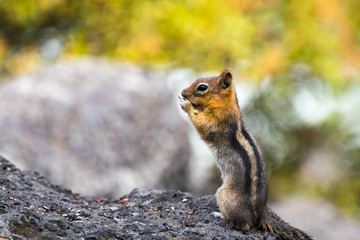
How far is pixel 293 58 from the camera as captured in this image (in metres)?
11.9

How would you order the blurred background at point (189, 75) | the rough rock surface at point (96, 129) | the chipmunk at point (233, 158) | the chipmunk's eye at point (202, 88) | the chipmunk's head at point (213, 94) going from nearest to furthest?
the chipmunk at point (233, 158) < the chipmunk's head at point (213, 94) < the chipmunk's eye at point (202, 88) < the rough rock surface at point (96, 129) < the blurred background at point (189, 75)

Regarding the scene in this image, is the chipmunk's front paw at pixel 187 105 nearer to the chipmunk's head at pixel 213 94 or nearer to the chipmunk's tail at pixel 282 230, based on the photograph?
the chipmunk's head at pixel 213 94

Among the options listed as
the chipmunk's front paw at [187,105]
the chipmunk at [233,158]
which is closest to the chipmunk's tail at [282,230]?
the chipmunk at [233,158]

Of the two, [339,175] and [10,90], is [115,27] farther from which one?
[339,175]

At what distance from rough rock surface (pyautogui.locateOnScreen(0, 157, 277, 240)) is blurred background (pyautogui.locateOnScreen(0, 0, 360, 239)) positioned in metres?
4.08

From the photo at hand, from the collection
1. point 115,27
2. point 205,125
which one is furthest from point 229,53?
point 205,125

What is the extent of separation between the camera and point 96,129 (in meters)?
8.87

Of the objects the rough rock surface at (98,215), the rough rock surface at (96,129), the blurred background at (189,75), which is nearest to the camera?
the rough rock surface at (98,215)

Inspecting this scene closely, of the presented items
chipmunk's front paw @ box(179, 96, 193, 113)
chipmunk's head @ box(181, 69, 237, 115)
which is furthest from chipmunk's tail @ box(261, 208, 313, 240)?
chipmunk's front paw @ box(179, 96, 193, 113)

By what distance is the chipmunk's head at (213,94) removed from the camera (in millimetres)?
4859

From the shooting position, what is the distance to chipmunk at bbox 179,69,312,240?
4227 mm

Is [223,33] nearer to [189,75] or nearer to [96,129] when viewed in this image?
[189,75]

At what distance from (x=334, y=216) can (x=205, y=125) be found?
5.83 meters

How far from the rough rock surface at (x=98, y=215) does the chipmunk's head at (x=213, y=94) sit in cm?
77
